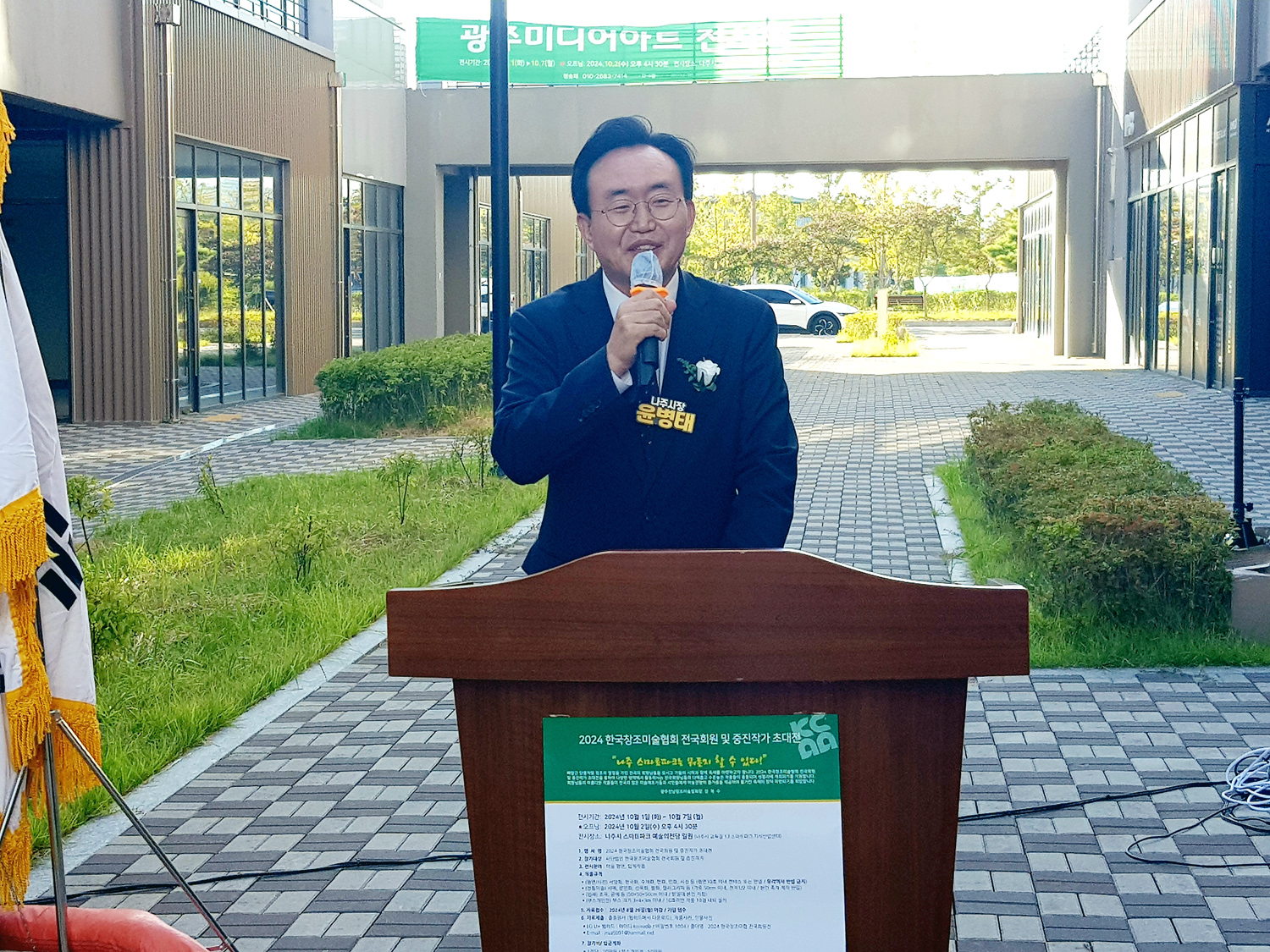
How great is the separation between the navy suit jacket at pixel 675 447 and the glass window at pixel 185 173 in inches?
670

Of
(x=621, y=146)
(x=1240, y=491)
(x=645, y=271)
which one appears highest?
(x=621, y=146)

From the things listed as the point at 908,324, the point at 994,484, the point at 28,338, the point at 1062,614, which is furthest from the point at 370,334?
the point at 908,324

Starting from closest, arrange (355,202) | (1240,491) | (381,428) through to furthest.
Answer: (1240,491) → (381,428) → (355,202)

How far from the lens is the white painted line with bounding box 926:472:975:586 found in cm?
862

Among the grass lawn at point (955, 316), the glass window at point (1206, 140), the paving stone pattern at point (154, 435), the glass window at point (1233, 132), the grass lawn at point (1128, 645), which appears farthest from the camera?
the grass lawn at point (955, 316)

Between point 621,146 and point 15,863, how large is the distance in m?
1.70

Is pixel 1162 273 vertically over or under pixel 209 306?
over

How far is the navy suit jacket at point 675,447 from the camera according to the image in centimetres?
284

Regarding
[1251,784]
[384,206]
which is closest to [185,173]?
[384,206]

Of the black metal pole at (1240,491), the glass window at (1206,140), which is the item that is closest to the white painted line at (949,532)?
the black metal pole at (1240,491)

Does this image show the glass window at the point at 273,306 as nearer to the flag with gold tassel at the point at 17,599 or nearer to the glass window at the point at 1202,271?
the glass window at the point at 1202,271

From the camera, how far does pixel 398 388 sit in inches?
677

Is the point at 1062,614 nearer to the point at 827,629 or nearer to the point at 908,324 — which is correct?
the point at 827,629

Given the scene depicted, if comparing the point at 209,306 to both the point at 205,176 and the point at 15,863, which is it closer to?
the point at 205,176
